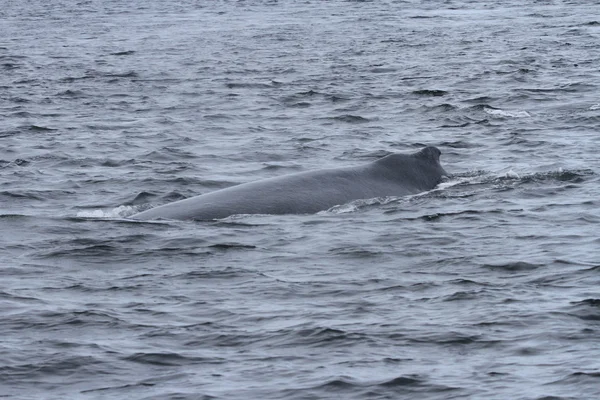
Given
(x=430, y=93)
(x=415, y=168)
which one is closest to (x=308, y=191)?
(x=415, y=168)

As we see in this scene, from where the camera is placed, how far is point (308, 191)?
17.2 m

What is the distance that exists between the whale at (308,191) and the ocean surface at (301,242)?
0.23m

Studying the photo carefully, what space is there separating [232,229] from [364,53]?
25880 millimetres

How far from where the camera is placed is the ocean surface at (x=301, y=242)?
10922 millimetres

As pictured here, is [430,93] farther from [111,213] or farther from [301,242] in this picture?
[301,242]

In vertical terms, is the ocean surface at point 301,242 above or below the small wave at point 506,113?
above

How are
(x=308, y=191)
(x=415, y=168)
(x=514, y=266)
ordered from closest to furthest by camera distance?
1. (x=514, y=266)
2. (x=308, y=191)
3. (x=415, y=168)

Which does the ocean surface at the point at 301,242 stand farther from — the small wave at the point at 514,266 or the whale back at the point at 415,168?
the whale back at the point at 415,168

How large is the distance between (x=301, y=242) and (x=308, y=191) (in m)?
1.83

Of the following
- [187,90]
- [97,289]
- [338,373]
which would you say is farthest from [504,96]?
[338,373]

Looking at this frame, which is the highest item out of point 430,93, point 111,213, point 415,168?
point 415,168

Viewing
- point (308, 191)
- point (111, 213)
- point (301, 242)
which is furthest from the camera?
point (111, 213)

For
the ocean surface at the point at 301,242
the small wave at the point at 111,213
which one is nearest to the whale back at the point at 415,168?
the ocean surface at the point at 301,242

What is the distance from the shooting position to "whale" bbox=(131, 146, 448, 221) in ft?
54.4
